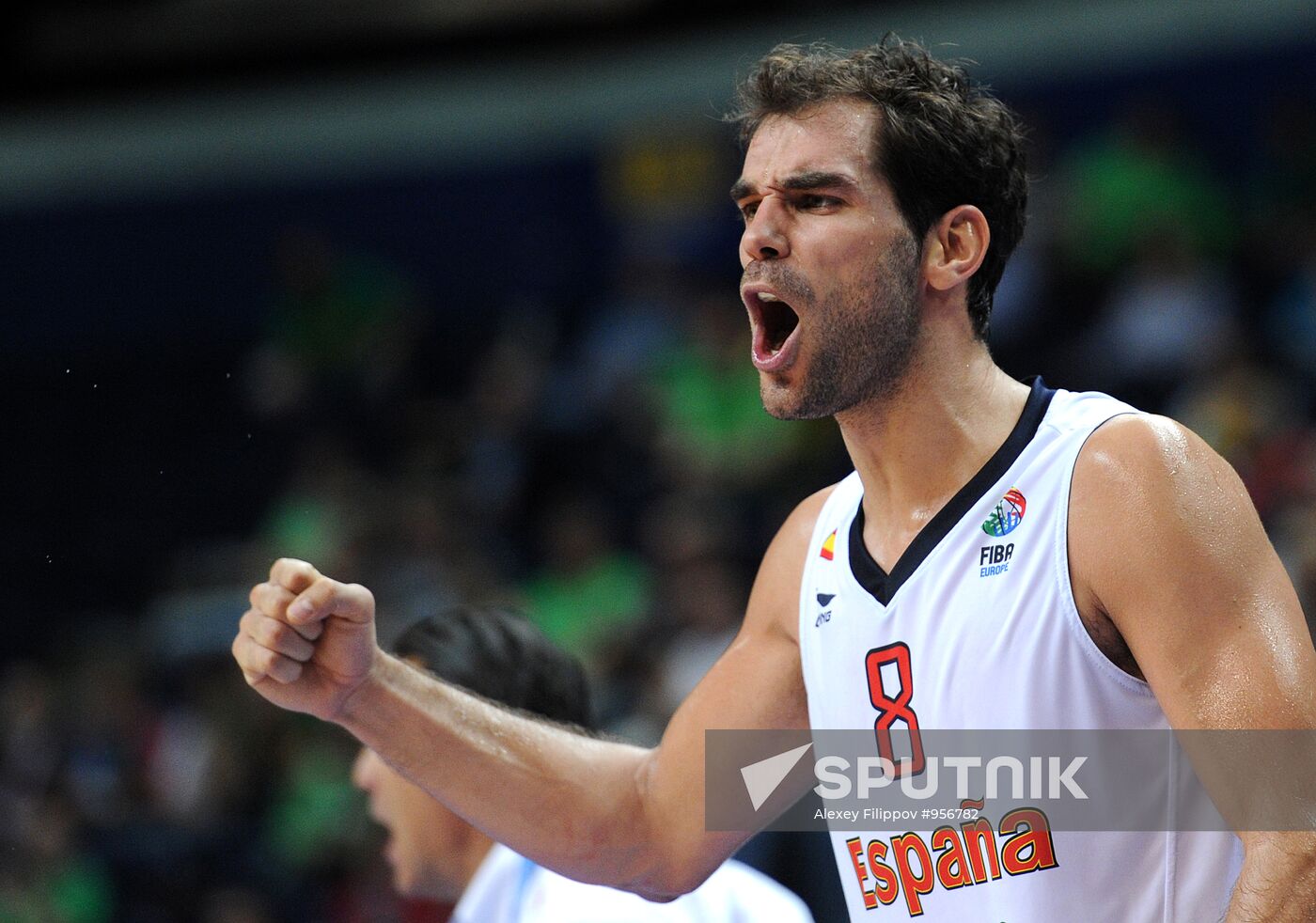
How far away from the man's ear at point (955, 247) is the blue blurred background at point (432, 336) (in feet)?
9.46

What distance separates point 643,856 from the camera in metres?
3.36

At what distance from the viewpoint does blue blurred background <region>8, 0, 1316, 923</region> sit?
913cm

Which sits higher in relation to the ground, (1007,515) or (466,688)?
(1007,515)

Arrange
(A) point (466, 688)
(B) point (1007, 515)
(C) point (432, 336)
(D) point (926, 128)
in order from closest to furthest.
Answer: (B) point (1007, 515) < (D) point (926, 128) < (A) point (466, 688) < (C) point (432, 336)

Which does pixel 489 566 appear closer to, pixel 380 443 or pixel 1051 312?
pixel 380 443

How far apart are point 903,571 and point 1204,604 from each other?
0.61 m

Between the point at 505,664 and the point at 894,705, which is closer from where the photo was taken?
the point at 894,705

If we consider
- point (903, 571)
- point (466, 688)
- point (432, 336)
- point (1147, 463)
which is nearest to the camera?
point (1147, 463)

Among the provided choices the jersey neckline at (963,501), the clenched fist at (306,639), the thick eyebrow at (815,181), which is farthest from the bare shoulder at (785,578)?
the clenched fist at (306,639)

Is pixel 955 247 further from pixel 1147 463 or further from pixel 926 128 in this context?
pixel 1147 463

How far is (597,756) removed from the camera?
135 inches

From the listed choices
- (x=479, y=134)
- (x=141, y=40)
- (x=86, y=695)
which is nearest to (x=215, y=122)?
(x=141, y=40)

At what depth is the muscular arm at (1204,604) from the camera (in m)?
2.45

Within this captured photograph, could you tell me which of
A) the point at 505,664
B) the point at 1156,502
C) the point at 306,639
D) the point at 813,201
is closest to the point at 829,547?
the point at 813,201
